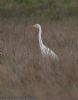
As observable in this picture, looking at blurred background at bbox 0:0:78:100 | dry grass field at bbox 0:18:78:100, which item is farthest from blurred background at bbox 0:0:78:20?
dry grass field at bbox 0:18:78:100

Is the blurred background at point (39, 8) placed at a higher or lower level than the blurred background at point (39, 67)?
lower

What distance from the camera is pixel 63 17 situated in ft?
86.7

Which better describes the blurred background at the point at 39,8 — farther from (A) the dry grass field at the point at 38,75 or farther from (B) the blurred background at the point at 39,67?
(A) the dry grass field at the point at 38,75

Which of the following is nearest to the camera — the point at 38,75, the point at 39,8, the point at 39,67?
the point at 38,75

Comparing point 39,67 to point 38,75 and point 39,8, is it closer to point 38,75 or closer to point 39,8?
point 38,75

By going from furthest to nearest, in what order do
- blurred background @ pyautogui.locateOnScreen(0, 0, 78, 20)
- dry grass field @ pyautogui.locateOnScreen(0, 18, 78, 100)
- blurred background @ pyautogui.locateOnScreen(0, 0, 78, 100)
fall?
blurred background @ pyautogui.locateOnScreen(0, 0, 78, 20) → blurred background @ pyautogui.locateOnScreen(0, 0, 78, 100) → dry grass field @ pyautogui.locateOnScreen(0, 18, 78, 100)

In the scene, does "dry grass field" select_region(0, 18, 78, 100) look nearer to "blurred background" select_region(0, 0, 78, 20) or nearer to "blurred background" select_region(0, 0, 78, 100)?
"blurred background" select_region(0, 0, 78, 100)

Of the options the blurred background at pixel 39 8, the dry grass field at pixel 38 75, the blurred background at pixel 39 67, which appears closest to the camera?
the dry grass field at pixel 38 75

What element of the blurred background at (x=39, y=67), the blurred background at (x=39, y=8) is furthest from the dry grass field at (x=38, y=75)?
the blurred background at (x=39, y=8)

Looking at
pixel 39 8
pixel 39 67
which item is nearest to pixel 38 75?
pixel 39 67

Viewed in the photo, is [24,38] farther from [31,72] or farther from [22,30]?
[31,72]

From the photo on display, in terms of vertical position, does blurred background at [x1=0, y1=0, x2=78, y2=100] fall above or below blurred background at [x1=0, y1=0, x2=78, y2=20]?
above

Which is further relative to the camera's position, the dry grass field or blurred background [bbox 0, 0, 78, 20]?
blurred background [bbox 0, 0, 78, 20]

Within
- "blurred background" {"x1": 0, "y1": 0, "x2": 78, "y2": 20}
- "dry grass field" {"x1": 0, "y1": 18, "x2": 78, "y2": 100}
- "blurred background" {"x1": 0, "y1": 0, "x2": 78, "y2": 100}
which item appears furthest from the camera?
"blurred background" {"x1": 0, "y1": 0, "x2": 78, "y2": 20}
